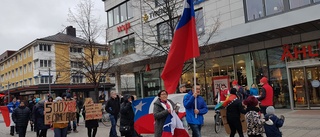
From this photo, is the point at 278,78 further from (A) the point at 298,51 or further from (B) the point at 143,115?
(B) the point at 143,115

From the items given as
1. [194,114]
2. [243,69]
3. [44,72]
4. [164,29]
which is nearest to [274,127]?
[194,114]

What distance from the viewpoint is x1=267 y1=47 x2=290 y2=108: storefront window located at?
18.2m

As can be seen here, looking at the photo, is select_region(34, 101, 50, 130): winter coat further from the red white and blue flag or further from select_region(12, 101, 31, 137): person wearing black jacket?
the red white and blue flag

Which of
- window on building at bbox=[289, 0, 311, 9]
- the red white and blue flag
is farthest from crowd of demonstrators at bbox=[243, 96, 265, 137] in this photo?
window on building at bbox=[289, 0, 311, 9]

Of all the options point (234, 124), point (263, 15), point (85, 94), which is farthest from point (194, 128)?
point (85, 94)

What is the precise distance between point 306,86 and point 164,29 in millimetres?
8921

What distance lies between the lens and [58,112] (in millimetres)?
9906

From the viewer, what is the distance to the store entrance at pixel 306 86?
16.9 meters

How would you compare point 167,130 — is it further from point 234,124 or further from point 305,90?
point 305,90

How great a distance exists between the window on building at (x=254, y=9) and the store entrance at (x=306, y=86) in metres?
3.84

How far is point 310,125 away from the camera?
1120cm

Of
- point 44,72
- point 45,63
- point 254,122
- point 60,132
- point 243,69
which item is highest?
point 45,63

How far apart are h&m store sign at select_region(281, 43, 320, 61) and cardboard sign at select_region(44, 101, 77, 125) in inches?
517

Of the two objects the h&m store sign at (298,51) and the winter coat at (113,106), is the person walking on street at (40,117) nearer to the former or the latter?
the winter coat at (113,106)
